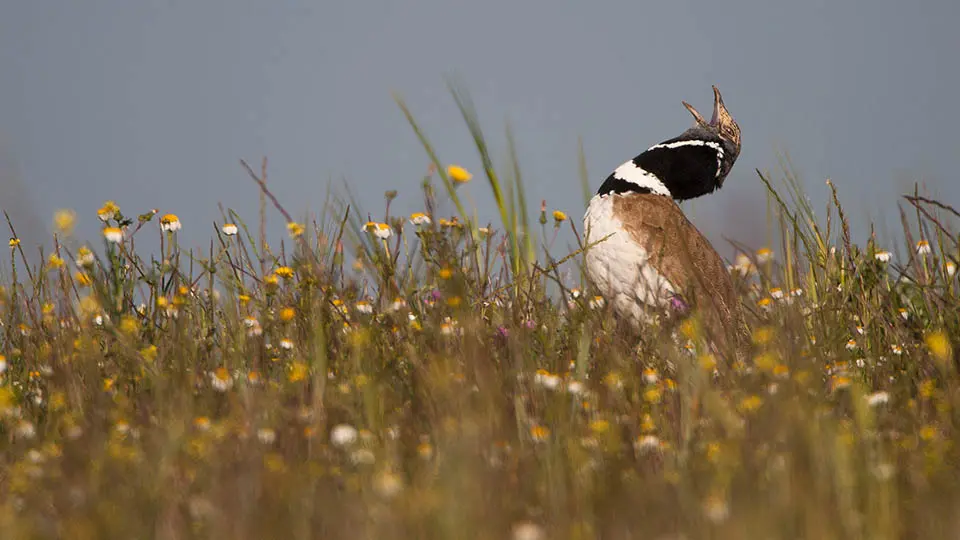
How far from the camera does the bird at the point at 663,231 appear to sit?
15.6ft

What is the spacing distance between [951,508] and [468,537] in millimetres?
1118

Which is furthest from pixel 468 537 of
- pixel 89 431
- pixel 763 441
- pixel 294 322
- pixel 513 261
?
pixel 513 261

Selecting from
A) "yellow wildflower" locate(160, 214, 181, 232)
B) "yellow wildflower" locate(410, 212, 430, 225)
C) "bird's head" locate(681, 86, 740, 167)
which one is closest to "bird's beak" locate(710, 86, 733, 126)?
"bird's head" locate(681, 86, 740, 167)

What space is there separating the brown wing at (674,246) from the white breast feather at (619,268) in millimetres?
43

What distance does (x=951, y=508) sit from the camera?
240 centimetres

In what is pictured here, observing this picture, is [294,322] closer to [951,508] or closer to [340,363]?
[340,363]

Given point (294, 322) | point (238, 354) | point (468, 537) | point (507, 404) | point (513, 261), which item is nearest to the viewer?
point (468, 537)

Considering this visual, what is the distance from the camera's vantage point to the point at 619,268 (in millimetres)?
4867

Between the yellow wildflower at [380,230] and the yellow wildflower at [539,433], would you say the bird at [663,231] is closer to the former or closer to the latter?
the yellow wildflower at [380,230]

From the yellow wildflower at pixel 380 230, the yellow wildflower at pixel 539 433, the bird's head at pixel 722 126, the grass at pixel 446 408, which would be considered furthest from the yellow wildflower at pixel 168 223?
the bird's head at pixel 722 126

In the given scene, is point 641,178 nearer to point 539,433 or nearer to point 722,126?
point 722,126

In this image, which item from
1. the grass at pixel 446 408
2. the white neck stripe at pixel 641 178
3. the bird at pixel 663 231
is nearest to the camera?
the grass at pixel 446 408

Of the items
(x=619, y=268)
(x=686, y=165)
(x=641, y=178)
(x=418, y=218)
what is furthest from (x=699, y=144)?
(x=418, y=218)

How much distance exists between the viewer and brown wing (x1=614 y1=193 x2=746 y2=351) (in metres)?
4.84
